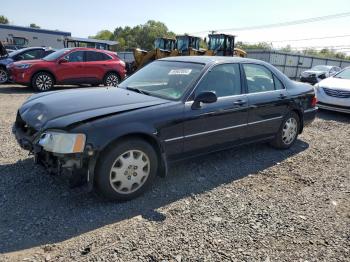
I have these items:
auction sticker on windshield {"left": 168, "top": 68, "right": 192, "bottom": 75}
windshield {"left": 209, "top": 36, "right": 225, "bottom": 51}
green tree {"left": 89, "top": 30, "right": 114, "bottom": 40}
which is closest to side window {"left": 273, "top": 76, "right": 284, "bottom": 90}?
auction sticker on windshield {"left": 168, "top": 68, "right": 192, "bottom": 75}

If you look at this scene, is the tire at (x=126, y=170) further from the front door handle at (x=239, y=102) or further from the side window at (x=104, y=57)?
the side window at (x=104, y=57)

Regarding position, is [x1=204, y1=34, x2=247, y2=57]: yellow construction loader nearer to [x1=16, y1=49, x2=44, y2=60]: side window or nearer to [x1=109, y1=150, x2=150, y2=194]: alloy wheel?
[x1=16, y1=49, x2=44, y2=60]: side window

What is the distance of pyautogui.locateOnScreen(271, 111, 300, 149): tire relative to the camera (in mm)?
5398

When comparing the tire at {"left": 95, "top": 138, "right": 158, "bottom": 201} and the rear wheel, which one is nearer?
the tire at {"left": 95, "top": 138, "right": 158, "bottom": 201}

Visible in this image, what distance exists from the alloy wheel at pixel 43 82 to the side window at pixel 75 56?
99 cm

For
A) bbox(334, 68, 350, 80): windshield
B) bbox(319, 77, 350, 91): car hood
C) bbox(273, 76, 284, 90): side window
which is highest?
bbox(334, 68, 350, 80): windshield

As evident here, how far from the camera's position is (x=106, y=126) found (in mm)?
3156

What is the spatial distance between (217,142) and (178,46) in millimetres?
14647

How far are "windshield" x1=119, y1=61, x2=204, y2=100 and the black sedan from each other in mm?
14

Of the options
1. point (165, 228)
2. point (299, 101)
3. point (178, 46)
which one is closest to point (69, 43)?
point (178, 46)

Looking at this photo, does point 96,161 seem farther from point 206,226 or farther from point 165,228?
point 206,226

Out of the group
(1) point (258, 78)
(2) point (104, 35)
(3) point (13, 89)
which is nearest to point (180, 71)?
(1) point (258, 78)

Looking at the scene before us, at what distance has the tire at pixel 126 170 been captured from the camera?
127 inches

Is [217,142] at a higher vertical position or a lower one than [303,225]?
higher
